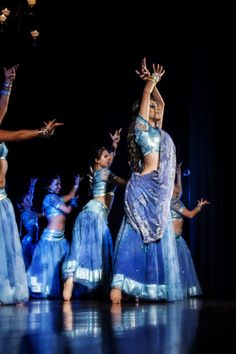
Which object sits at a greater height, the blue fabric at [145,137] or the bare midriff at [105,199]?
the blue fabric at [145,137]

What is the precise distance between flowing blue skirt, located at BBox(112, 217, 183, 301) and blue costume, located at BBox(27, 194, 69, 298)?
2.95 m

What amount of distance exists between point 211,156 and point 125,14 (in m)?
2.32

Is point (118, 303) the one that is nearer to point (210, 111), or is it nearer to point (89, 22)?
point (210, 111)

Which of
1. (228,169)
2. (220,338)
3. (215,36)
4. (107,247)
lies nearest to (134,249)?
(107,247)

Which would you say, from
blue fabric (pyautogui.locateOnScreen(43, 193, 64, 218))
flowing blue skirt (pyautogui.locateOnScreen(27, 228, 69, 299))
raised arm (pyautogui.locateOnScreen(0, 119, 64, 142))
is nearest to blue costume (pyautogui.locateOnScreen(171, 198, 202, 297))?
blue fabric (pyautogui.locateOnScreen(43, 193, 64, 218))

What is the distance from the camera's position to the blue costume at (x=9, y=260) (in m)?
4.30

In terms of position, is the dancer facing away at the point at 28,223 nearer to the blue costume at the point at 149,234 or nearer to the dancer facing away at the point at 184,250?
the dancer facing away at the point at 184,250

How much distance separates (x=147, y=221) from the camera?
4.56 meters

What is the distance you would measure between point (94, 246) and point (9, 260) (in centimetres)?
171

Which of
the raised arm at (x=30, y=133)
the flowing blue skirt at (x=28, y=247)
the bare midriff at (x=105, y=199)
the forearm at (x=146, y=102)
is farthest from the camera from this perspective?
the flowing blue skirt at (x=28, y=247)

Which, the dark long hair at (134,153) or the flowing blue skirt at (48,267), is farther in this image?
the flowing blue skirt at (48,267)

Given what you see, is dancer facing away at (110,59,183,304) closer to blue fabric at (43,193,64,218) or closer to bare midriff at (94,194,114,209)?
bare midriff at (94,194,114,209)

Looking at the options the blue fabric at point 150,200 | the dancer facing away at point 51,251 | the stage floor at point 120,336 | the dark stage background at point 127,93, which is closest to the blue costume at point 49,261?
the dancer facing away at point 51,251

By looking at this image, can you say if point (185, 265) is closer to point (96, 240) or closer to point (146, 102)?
point (96, 240)
